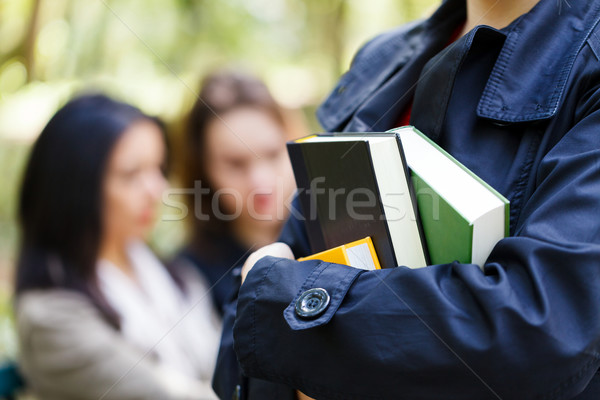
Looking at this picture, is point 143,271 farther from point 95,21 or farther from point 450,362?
point 95,21

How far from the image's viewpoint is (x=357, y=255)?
2.67ft

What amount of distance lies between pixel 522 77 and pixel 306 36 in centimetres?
603

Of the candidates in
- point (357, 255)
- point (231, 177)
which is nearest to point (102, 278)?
point (231, 177)

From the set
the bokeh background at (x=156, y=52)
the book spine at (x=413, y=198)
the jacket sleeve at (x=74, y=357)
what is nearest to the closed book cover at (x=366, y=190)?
the book spine at (x=413, y=198)

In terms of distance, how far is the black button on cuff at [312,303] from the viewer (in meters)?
0.70

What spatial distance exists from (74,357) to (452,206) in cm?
140

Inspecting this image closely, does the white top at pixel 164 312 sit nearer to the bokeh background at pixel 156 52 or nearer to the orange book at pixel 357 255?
the bokeh background at pixel 156 52

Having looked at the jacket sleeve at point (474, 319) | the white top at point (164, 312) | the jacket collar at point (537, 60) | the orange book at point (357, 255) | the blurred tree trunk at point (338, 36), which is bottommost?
the white top at point (164, 312)

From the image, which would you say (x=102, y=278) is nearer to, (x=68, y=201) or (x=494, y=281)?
(x=68, y=201)

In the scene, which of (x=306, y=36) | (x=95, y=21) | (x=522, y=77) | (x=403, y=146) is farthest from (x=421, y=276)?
(x=306, y=36)

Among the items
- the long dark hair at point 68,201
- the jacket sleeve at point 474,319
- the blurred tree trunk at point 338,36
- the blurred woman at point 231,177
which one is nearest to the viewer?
the jacket sleeve at point 474,319

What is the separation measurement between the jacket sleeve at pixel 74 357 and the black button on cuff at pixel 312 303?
117 centimetres

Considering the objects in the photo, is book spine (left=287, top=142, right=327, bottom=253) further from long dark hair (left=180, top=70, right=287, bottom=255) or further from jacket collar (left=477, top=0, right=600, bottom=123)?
long dark hair (left=180, top=70, right=287, bottom=255)

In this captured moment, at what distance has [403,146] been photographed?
2.63ft
